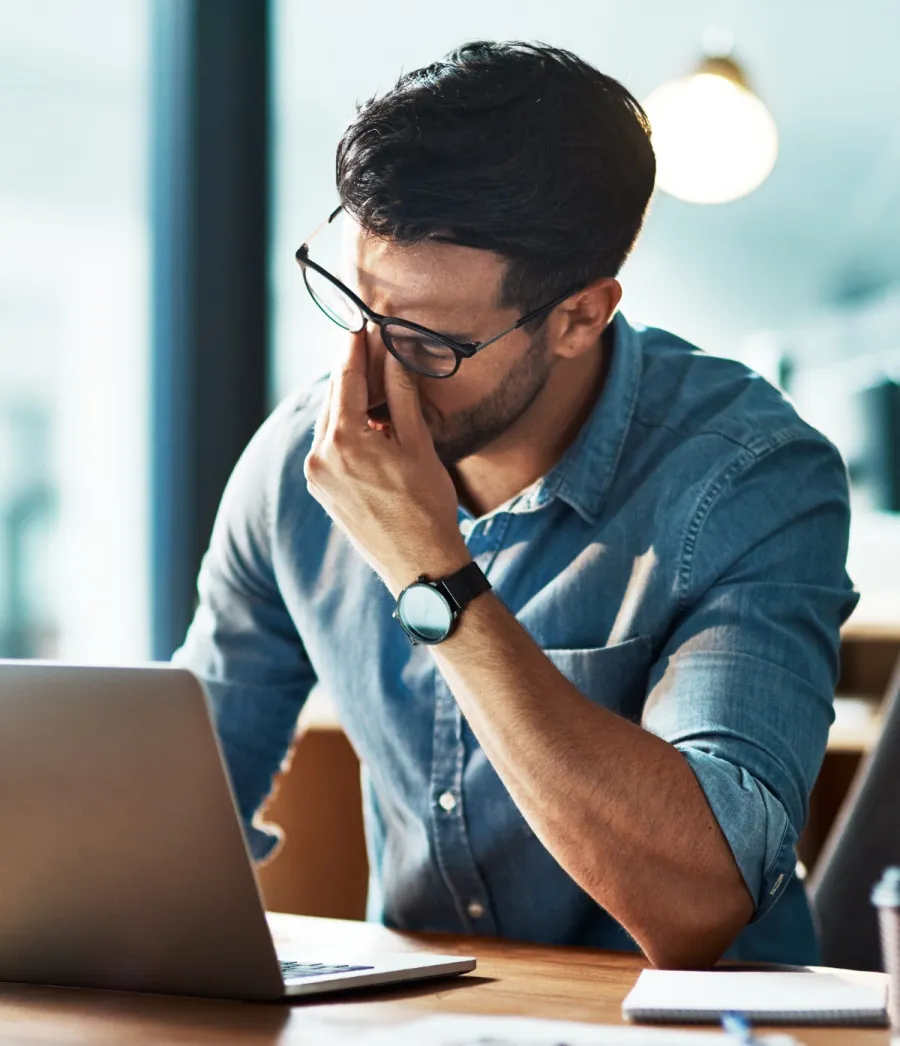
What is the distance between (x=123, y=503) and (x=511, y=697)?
1719 millimetres

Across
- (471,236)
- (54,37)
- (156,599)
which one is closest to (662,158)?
(54,37)

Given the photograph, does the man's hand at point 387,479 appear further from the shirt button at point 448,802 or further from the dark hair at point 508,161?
the shirt button at point 448,802

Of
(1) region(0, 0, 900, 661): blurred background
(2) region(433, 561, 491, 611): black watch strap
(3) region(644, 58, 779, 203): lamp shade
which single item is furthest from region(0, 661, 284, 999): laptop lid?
(3) region(644, 58, 779, 203): lamp shade

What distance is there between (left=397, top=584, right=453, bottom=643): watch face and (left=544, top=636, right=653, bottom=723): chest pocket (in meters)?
0.17

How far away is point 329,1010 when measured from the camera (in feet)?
2.74

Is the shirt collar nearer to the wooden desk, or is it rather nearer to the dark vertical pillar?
the wooden desk

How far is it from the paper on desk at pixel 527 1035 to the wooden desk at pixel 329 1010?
0.9 inches

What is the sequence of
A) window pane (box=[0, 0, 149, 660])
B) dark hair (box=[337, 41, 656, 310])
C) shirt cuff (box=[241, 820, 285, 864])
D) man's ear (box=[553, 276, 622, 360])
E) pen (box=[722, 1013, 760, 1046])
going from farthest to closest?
window pane (box=[0, 0, 149, 660]), shirt cuff (box=[241, 820, 285, 864]), man's ear (box=[553, 276, 622, 360]), dark hair (box=[337, 41, 656, 310]), pen (box=[722, 1013, 760, 1046])

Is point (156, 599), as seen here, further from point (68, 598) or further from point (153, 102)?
point (153, 102)

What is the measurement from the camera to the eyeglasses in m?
1.22

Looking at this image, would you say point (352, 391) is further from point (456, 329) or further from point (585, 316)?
point (585, 316)

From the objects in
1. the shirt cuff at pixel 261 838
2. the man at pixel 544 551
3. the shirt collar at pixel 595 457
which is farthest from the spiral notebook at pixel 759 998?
the shirt cuff at pixel 261 838

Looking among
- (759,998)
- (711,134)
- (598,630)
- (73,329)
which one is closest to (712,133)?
(711,134)

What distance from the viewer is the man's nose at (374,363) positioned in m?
1.25
